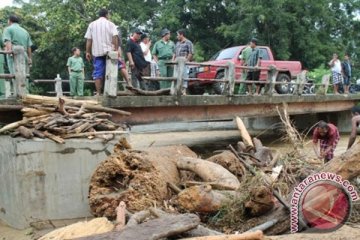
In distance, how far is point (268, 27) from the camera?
92.0 ft

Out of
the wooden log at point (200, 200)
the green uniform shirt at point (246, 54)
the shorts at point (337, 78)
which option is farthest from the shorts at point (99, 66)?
the shorts at point (337, 78)

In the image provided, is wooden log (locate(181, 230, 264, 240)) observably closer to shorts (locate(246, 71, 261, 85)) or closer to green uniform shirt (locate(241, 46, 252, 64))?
shorts (locate(246, 71, 261, 85))

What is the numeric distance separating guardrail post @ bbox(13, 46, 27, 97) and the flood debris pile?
6.66 feet

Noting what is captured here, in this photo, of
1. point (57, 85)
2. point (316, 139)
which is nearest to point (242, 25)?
point (57, 85)

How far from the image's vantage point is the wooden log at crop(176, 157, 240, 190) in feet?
Answer: 23.6

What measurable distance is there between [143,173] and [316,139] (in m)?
3.26

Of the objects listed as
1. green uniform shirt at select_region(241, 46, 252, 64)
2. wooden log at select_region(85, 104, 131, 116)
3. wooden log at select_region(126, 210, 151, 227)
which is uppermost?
green uniform shirt at select_region(241, 46, 252, 64)

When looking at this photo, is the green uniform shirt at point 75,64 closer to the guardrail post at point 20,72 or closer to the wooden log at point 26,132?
the guardrail post at point 20,72

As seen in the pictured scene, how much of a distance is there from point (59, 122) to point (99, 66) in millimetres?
1918

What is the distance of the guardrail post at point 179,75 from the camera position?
410 inches

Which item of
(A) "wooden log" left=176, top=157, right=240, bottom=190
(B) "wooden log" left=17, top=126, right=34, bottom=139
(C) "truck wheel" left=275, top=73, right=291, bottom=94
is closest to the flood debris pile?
(A) "wooden log" left=176, top=157, right=240, bottom=190

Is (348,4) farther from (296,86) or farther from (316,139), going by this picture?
(316,139)

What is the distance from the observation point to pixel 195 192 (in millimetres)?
6188

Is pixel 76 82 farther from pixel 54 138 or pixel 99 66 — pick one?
pixel 54 138
